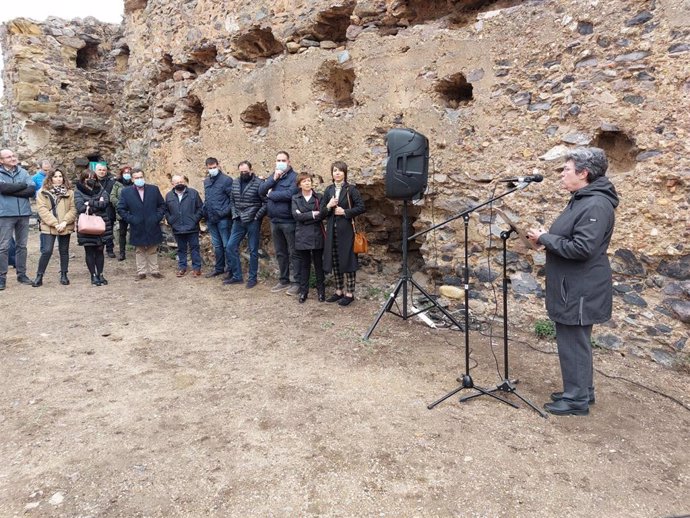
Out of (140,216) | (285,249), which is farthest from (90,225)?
(285,249)

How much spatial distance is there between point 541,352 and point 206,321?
3.30 m

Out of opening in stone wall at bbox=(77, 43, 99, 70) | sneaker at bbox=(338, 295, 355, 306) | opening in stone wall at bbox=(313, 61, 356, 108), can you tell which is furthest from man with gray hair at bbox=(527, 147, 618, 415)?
opening in stone wall at bbox=(77, 43, 99, 70)

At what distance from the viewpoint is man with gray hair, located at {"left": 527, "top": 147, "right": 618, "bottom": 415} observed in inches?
110

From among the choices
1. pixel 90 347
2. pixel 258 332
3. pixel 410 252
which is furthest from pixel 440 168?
pixel 90 347

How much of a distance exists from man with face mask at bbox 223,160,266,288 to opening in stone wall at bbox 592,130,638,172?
3.83 metres

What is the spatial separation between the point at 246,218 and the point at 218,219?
0.66 metres

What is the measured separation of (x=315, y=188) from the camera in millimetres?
5930

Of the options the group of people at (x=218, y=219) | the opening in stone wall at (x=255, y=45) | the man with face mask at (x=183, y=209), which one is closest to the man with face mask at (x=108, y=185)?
the group of people at (x=218, y=219)

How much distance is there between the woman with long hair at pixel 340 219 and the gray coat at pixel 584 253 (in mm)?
2512

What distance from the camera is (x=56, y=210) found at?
20.2ft

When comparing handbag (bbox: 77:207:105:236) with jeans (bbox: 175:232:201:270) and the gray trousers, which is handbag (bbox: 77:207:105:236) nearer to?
jeans (bbox: 175:232:201:270)

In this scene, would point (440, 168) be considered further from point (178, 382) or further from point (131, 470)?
point (131, 470)

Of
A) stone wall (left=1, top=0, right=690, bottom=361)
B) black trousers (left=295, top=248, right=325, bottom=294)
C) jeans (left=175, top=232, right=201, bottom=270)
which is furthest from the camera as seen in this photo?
jeans (left=175, top=232, right=201, bottom=270)

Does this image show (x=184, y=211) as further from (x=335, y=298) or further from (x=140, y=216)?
(x=335, y=298)
